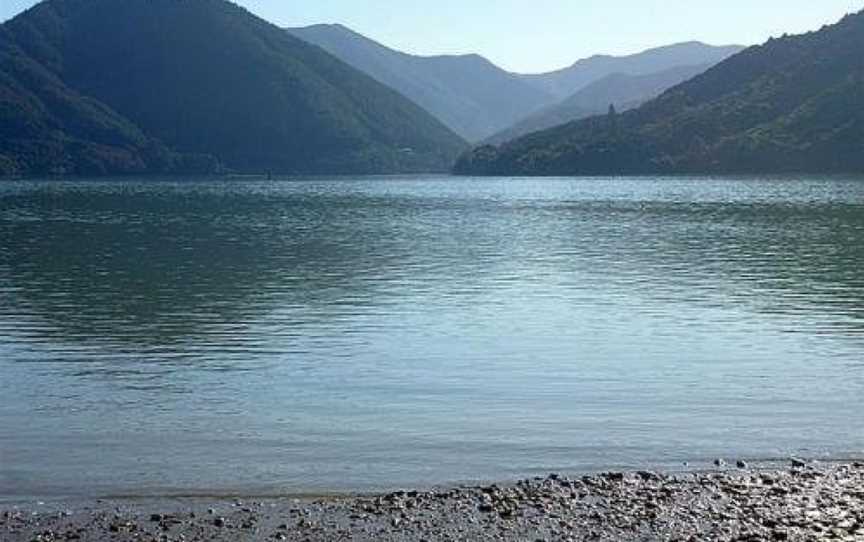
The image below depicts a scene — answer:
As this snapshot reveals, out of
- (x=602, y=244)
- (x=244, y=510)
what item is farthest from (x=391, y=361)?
(x=602, y=244)

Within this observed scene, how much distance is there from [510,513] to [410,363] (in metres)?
16.5

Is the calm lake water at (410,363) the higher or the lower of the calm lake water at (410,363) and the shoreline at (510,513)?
the lower

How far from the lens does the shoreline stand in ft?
55.3

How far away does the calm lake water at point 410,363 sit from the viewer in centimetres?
2258

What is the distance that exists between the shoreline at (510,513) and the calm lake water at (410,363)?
146 cm

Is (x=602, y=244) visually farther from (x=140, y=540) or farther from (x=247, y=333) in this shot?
(x=140, y=540)

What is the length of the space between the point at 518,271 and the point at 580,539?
4791 centimetres

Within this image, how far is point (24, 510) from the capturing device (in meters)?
18.4

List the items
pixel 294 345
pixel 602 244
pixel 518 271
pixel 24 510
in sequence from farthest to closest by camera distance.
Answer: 1. pixel 602 244
2. pixel 518 271
3. pixel 294 345
4. pixel 24 510

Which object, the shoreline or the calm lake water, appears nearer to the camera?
the shoreline

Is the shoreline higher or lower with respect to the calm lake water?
higher

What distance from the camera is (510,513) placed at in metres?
17.8

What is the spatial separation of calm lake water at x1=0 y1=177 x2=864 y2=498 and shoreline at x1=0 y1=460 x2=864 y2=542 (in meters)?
1.46

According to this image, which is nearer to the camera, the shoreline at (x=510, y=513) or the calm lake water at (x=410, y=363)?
the shoreline at (x=510, y=513)
